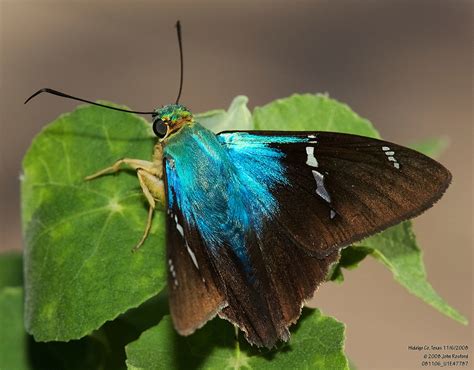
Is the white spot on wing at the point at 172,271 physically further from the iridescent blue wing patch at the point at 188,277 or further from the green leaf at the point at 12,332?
the green leaf at the point at 12,332

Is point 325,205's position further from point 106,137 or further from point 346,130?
point 106,137

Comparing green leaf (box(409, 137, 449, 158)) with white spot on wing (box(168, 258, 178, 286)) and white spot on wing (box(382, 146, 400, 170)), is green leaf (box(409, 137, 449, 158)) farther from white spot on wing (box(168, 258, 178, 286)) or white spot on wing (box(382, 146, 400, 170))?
white spot on wing (box(168, 258, 178, 286))

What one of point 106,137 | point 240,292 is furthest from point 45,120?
point 240,292

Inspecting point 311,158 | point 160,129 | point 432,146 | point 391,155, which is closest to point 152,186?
point 160,129

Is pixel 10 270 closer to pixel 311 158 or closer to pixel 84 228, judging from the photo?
pixel 84 228

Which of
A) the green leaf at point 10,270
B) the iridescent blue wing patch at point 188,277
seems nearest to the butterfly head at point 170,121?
the iridescent blue wing patch at point 188,277
